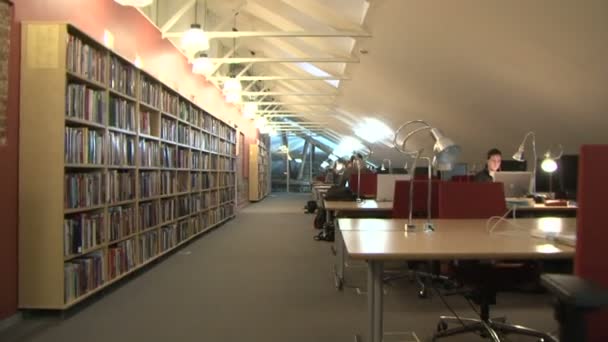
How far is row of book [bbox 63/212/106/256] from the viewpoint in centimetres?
291

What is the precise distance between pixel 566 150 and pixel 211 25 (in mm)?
6733

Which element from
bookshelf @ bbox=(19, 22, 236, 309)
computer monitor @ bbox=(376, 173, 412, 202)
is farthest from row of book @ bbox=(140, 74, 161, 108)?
computer monitor @ bbox=(376, 173, 412, 202)

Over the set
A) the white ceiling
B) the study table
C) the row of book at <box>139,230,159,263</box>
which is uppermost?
the white ceiling

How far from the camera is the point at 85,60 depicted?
10.2 ft

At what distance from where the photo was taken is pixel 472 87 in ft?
18.1

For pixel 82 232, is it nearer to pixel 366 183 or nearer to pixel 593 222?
pixel 593 222

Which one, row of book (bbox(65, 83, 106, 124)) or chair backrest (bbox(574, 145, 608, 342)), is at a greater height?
row of book (bbox(65, 83, 106, 124))

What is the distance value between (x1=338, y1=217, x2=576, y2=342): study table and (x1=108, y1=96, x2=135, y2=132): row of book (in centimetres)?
223

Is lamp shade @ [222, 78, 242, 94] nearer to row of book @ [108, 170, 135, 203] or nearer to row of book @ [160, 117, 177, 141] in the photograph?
row of book @ [160, 117, 177, 141]

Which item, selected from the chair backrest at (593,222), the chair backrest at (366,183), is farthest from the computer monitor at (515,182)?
the chair backrest at (593,222)

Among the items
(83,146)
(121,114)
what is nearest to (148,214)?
(121,114)

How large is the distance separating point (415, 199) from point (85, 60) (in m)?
2.76

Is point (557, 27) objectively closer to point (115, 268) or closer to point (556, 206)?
point (556, 206)

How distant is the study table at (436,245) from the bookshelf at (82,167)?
1928 millimetres
